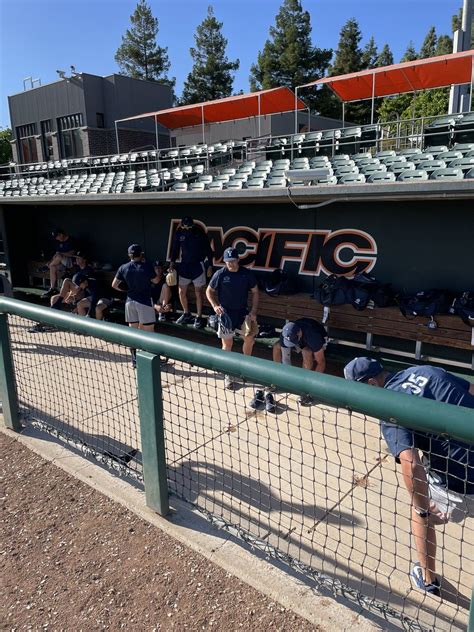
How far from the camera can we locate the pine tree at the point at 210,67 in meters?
41.1

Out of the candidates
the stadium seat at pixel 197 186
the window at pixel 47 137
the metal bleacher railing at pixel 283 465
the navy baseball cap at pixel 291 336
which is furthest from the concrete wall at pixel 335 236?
the window at pixel 47 137

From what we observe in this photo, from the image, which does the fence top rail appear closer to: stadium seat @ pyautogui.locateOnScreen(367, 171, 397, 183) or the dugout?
the dugout

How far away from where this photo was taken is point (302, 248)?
737cm

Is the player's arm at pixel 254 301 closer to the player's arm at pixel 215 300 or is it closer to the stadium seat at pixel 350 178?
the player's arm at pixel 215 300

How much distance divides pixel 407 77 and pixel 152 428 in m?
13.1

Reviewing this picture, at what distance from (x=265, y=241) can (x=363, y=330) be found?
232 centimetres

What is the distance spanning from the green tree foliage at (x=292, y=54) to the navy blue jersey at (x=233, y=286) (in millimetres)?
37198

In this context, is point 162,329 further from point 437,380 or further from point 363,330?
point 437,380

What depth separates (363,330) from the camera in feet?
21.1

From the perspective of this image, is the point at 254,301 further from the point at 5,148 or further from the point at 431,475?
the point at 5,148

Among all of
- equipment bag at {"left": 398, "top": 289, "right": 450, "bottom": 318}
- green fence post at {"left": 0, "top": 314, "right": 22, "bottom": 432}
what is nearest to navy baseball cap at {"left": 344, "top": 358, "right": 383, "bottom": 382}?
green fence post at {"left": 0, "top": 314, "right": 22, "bottom": 432}

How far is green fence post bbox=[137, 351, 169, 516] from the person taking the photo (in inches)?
110

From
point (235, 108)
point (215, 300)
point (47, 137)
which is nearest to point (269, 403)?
point (215, 300)

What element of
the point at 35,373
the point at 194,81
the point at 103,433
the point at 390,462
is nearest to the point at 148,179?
the point at 35,373
